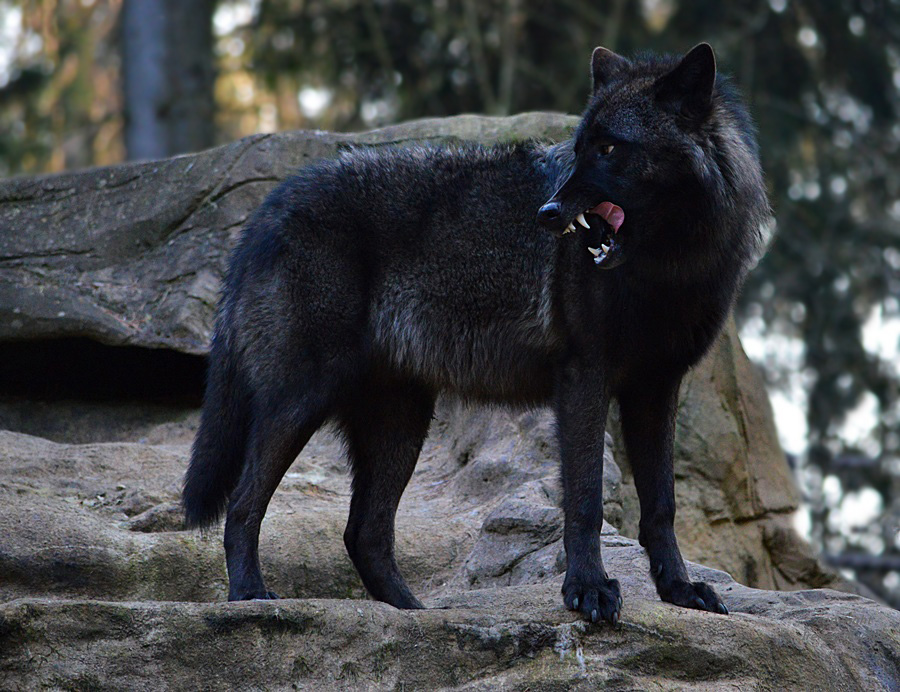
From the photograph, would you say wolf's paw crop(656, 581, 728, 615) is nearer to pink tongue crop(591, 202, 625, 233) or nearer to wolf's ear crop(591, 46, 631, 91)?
pink tongue crop(591, 202, 625, 233)

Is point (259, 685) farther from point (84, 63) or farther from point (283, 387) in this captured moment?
point (84, 63)

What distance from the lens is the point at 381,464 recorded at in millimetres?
5273

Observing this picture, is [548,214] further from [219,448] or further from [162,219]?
[162,219]

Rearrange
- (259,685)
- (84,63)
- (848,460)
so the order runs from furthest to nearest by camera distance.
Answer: (84,63), (848,460), (259,685)

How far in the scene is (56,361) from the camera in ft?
23.9

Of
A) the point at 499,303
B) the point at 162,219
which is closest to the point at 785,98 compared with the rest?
the point at 162,219

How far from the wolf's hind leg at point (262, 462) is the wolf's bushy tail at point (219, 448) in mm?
102

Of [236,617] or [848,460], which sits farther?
[848,460]

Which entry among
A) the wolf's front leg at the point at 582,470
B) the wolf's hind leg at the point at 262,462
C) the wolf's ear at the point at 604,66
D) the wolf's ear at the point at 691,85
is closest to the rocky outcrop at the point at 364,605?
the wolf's front leg at the point at 582,470

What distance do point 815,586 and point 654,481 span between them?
3.18m

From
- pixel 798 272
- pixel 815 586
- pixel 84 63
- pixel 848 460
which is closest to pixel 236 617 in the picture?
pixel 815 586

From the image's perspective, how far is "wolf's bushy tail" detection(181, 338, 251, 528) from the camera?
16.1 ft

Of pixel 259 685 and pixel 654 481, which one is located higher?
pixel 654 481

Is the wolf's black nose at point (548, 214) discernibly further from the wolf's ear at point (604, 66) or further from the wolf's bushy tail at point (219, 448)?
the wolf's bushy tail at point (219, 448)
